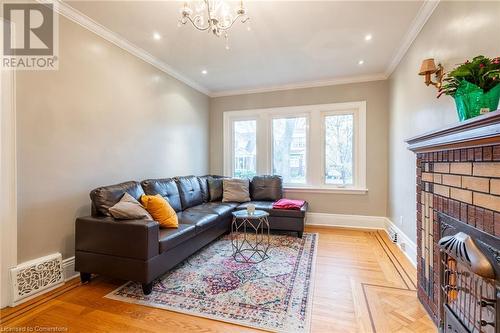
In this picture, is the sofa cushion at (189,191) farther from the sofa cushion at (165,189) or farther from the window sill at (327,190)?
the window sill at (327,190)

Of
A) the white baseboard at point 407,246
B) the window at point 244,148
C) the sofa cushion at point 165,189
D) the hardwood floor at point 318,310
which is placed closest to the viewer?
the hardwood floor at point 318,310

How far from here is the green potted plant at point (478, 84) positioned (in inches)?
49.8

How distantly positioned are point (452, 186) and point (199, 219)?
2444 mm

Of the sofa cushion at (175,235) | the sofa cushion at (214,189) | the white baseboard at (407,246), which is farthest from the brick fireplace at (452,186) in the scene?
the sofa cushion at (214,189)

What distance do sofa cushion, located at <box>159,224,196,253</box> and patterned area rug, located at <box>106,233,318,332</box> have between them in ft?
1.21

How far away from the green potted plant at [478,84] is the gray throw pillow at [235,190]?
338 centimetres

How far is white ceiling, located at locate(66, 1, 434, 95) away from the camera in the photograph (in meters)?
2.44

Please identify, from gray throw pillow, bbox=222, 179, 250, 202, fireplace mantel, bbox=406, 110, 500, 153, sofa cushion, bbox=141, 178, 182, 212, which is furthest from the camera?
gray throw pillow, bbox=222, 179, 250, 202

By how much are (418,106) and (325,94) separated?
2.01 meters

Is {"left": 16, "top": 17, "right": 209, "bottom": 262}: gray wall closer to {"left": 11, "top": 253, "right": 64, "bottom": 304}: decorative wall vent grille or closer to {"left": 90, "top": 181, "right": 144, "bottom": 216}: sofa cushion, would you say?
{"left": 11, "top": 253, "right": 64, "bottom": 304}: decorative wall vent grille

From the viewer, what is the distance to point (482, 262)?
1146 mm

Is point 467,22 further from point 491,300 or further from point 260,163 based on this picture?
point 260,163

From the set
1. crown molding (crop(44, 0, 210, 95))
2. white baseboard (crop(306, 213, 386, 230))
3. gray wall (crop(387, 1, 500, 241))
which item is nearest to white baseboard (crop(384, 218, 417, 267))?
gray wall (crop(387, 1, 500, 241))

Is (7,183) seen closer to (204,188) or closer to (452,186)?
(204,188)
